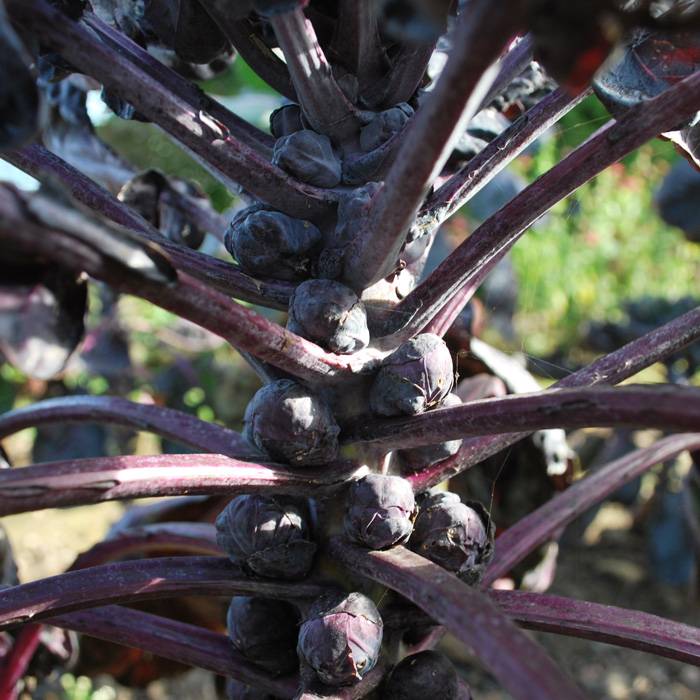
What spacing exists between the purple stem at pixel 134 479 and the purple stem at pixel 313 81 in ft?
1.36

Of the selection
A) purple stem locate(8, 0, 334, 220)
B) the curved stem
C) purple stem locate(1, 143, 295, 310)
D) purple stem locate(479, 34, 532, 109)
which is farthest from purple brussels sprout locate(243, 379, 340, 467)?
the curved stem

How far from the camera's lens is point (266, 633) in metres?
0.84

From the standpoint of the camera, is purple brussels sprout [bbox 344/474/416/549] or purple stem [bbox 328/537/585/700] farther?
purple brussels sprout [bbox 344/474/416/549]

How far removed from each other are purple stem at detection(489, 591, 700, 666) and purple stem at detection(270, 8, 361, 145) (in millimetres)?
602

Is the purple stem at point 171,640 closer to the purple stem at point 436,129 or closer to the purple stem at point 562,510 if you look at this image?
the purple stem at point 562,510

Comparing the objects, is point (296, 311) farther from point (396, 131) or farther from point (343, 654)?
point (343, 654)

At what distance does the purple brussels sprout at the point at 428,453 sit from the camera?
0.82m

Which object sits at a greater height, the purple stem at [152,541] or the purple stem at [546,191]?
the purple stem at [546,191]

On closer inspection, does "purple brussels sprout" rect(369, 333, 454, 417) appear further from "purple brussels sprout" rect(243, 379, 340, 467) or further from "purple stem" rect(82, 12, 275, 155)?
"purple stem" rect(82, 12, 275, 155)

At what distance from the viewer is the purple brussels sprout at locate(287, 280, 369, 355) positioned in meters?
0.73

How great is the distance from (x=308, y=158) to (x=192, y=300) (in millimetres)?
307

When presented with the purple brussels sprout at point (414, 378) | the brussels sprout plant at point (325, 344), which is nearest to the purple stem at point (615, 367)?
the brussels sprout plant at point (325, 344)

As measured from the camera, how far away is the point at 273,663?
85 cm

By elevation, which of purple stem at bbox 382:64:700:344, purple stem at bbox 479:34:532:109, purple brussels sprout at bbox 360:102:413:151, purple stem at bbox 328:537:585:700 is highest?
purple stem at bbox 479:34:532:109
